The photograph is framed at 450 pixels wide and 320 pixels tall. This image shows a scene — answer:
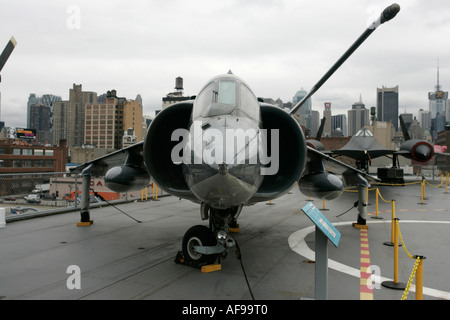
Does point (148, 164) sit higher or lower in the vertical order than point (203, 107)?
lower

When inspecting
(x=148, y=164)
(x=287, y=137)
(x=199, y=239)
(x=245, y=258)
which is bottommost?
(x=245, y=258)

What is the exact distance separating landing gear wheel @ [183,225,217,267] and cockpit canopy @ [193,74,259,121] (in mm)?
2042

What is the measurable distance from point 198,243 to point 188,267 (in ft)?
2.31

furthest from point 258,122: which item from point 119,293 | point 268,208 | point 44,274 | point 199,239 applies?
point 268,208

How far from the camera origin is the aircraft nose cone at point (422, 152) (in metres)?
20.9

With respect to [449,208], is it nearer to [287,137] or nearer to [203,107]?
[287,137]

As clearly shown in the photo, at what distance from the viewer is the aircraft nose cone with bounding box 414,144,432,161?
20.9 metres

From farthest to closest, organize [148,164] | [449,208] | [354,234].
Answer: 1. [449,208]
2. [354,234]
3. [148,164]

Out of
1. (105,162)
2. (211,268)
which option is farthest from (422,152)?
(211,268)

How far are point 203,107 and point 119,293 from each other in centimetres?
321

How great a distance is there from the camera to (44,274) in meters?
5.84

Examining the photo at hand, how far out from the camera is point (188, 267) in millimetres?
6301

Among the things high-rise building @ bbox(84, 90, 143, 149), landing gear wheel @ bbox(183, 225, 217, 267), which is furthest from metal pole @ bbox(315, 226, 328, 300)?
high-rise building @ bbox(84, 90, 143, 149)

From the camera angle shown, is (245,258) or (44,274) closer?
(44,274)
